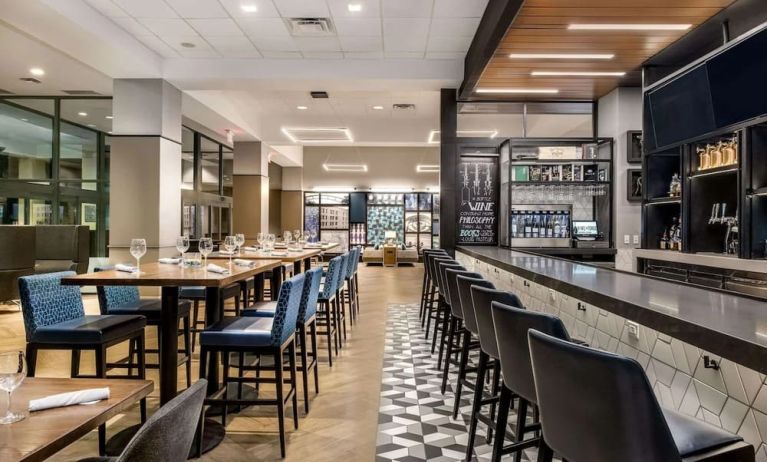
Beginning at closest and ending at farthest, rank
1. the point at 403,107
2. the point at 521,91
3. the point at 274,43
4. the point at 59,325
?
1. the point at 59,325
2. the point at 274,43
3. the point at 521,91
4. the point at 403,107

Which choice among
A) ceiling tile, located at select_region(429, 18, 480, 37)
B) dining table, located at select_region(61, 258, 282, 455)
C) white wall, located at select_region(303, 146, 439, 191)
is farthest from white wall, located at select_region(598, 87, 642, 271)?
white wall, located at select_region(303, 146, 439, 191)

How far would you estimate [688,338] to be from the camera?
1.37m

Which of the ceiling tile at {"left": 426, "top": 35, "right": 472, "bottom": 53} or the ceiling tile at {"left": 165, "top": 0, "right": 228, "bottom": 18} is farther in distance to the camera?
the ceiling tile at {"left": 426, "top": 35, "right": 472, "bottom": 53}

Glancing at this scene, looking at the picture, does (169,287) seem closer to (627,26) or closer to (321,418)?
(321,418)

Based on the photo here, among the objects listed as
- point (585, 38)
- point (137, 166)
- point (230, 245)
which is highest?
point (585, 38)

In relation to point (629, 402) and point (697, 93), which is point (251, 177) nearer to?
point (697, 93)

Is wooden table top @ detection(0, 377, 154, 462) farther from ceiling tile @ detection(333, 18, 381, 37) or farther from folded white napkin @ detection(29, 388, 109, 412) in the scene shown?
ceiling tile @ detection(333, 18, 381, 37)

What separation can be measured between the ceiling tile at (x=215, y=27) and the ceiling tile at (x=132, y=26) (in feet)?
2.08

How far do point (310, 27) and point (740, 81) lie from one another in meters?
4.34

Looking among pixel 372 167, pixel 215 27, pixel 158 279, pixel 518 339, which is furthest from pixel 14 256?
pixel 372 167

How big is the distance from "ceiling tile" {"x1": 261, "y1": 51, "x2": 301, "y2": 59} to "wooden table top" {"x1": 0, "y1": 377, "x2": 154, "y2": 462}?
595 centimetres

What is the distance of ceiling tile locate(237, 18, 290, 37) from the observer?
216 inches

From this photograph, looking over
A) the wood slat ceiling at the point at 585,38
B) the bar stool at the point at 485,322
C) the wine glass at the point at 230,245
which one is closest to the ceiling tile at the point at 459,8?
the wood slat ceiling at the point at 585,38

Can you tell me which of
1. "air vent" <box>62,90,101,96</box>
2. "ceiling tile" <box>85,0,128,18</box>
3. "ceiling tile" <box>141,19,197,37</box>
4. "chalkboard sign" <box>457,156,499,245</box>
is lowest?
"chalkboard sign" <box>457,156,499,245</box>
